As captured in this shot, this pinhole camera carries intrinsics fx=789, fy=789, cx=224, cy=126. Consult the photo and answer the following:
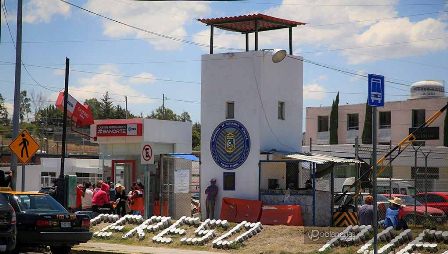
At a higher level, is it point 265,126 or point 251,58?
point 251,58

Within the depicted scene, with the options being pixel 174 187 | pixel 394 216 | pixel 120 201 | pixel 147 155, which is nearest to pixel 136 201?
pixel 120 201

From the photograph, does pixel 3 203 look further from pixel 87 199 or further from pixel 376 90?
pixel 87 199

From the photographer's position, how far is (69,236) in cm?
1922

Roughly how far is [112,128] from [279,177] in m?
11.4

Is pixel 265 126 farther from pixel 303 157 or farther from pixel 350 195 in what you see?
pixel 350 195

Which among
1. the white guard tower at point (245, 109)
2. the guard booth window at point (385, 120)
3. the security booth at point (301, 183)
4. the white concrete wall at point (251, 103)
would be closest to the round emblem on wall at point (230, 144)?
the white guard tower at point (245, 109)

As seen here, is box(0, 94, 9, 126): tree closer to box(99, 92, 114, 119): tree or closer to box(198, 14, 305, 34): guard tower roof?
box(99, 92, 114, 119): tree

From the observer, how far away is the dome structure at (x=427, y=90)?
67.8 meters

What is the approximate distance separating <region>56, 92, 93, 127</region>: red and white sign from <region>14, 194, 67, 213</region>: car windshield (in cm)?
2161

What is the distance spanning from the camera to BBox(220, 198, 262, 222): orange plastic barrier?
25.9m

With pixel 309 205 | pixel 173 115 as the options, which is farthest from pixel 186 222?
pixel 173 115

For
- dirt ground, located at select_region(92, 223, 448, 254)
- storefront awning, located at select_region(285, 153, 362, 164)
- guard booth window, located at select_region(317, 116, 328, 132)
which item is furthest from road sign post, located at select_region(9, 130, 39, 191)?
guard booth window, located at select_region(317, 116, 328, 132)

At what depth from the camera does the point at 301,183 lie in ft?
93.6

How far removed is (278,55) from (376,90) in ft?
42.6
